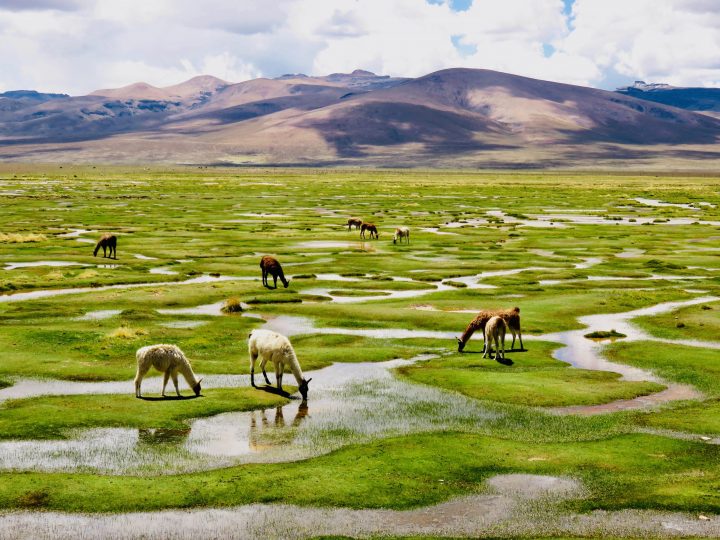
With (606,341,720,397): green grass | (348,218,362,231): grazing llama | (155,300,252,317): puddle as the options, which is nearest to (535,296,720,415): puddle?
(606,341,720,397): green grass

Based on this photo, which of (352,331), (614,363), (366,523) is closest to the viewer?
(366,523)

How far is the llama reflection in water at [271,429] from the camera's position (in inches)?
747

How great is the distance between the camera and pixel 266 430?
19953mm

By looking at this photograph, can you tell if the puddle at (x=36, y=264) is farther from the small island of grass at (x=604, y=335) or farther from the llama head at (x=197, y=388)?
the small island of grass at (x=604, y=335)

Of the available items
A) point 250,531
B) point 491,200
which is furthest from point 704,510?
point 491,200

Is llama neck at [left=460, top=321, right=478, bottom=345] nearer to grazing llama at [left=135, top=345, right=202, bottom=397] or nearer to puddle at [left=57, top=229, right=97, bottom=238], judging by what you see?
grazing llama at [left=135, top=345, right=202, bottom=397]

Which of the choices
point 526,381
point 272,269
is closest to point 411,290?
point 272,269

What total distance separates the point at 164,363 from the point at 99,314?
46.7 ft

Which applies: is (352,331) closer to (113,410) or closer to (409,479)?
(113,410)

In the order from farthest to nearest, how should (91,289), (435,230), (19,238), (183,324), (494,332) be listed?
(435,230) → (19,238) → (91,289) → (183,324) → (494,332)

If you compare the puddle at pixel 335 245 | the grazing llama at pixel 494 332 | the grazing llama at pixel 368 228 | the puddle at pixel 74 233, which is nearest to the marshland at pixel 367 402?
the grazing llama at pixel 494 332

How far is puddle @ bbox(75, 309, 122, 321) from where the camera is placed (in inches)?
1345

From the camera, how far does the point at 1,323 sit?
32500 mm

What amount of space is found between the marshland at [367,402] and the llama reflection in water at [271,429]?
74 millimetres
